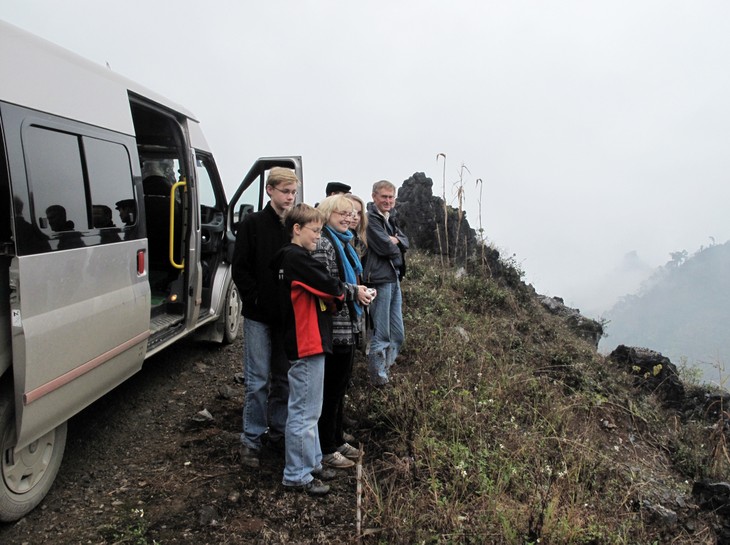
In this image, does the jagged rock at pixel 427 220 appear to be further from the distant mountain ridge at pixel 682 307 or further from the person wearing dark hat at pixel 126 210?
the distant mountain ridge at pixel 682 307

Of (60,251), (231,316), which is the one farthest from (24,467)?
(231,316)

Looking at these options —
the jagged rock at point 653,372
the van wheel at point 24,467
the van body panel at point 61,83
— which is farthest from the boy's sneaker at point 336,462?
the jagged rock at point 653,372

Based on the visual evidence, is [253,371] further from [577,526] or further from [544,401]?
[544,401]

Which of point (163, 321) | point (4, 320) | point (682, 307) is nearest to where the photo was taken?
point (4, 320)

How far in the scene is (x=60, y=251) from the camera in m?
2.67

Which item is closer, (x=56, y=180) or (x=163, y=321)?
(x=56, y=180)

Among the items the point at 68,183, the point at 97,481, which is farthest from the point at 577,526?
the point at 68,183

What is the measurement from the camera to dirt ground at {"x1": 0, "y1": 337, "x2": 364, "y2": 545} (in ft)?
8.75

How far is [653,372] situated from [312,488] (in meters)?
6.33

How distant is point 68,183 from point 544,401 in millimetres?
4056

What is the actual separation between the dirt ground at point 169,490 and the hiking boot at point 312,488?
0.04 meters

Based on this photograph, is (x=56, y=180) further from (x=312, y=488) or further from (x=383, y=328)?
(x=383, y=328)

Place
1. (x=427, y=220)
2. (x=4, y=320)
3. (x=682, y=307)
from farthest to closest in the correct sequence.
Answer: (x=682, y=307) → (x=427, y=220) → (x=4, y=320)

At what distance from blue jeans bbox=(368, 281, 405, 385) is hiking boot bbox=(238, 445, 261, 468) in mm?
1391
